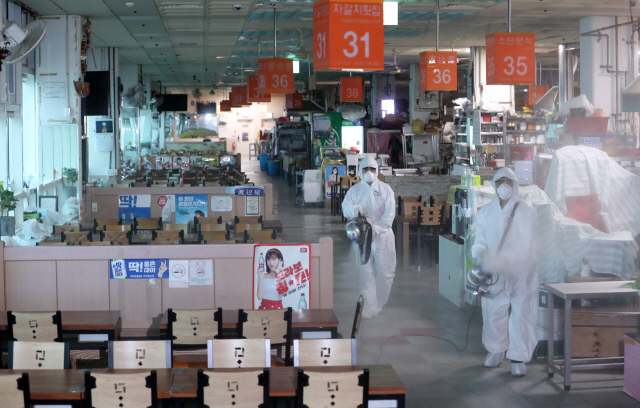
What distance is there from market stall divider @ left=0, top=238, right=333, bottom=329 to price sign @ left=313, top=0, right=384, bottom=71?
2.23 meters

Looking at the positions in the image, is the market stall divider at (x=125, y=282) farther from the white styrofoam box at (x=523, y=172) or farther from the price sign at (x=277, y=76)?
the price sign at (x=277, y=76)

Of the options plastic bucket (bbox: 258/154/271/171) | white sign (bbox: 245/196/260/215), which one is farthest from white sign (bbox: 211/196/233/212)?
plastic bucket (bbox: 258/154/271/171)

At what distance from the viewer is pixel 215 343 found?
4543 millimetres

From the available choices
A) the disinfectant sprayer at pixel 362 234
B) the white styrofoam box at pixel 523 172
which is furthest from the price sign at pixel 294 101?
the white styrofoam box at pixel 523 172

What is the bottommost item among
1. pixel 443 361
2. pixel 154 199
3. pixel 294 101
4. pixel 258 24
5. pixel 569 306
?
pixel 443 361

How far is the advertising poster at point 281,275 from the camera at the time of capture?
6531mm

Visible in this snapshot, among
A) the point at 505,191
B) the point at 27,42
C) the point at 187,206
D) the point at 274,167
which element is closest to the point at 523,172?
the point at 505,191

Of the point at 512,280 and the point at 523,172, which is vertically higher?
the point at 523,172

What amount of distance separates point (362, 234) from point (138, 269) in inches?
103

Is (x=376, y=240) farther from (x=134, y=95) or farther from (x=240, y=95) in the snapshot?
(x=240, y=95)

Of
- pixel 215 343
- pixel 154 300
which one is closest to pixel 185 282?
pixel 154 300

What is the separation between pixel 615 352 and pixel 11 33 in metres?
7.25

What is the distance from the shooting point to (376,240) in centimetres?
825

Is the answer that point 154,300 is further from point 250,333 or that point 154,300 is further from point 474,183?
point 474,183
